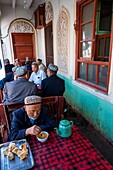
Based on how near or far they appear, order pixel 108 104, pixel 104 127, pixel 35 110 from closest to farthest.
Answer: pixel 35 110, pixel 108 104, pixel 104 127

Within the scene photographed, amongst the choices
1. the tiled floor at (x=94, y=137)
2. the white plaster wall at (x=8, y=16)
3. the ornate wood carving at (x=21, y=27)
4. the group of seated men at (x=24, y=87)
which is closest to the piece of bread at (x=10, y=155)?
the group of seated men at (x=24, y=87)

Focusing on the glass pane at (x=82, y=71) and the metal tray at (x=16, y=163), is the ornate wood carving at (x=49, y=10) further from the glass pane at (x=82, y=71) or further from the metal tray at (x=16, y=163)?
the metal tray at (x=16, y=163)

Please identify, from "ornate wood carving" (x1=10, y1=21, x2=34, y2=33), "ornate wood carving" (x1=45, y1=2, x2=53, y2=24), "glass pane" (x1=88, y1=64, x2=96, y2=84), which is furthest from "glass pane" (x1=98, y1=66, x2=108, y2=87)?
"ornate wood carving" (x1=10, y1=21, x2=34, y2=33)

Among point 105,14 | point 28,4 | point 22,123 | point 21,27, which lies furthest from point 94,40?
point 21,27

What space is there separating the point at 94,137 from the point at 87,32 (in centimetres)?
173

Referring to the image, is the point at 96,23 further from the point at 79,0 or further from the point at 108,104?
the point at 108,104

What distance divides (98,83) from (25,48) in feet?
13.6

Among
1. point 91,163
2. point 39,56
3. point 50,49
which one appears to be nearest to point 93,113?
point 91,163

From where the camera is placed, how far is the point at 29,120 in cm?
112

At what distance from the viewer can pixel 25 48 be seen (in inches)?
216

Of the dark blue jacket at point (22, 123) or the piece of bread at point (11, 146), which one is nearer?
the piece of bread at point (11, 146)

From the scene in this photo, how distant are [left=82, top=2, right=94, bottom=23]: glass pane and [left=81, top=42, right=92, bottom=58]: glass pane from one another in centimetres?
39

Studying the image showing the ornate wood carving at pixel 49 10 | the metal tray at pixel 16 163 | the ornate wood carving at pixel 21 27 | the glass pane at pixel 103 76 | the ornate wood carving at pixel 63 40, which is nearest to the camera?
the metal tray at pixel 16 163

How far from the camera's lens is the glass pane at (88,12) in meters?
2.10
